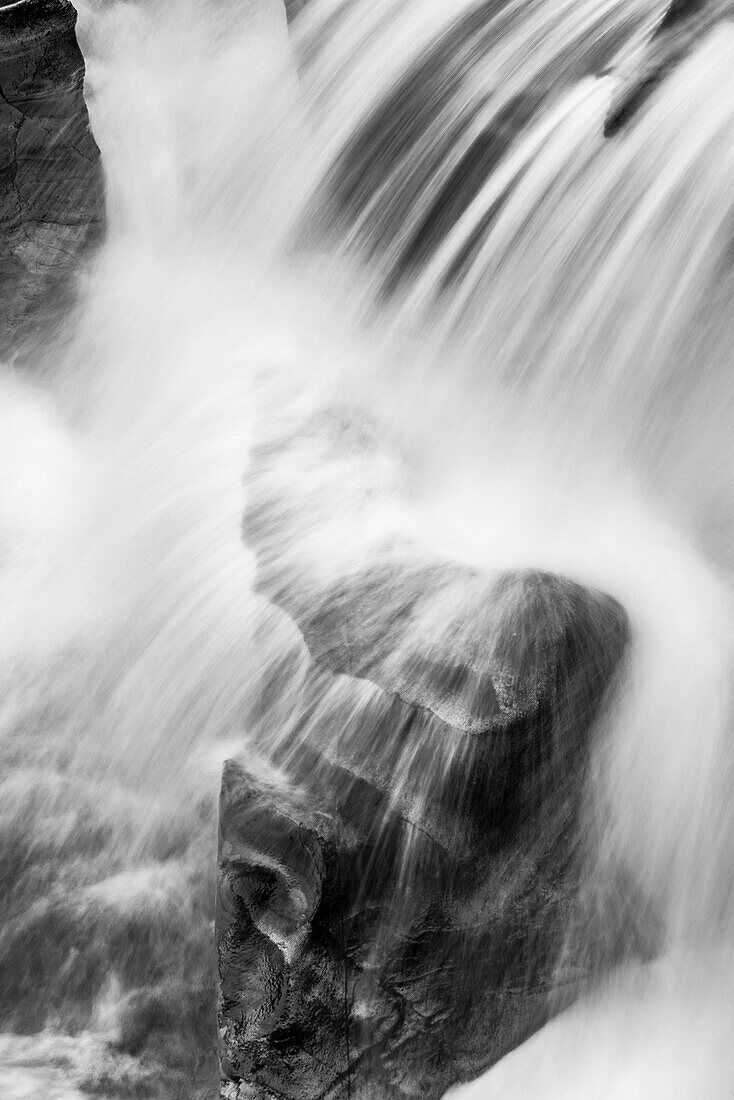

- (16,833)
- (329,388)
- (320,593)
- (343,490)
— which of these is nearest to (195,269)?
(329,388)

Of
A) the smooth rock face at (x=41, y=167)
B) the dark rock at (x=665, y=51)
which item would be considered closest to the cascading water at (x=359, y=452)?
the dark rock at (x=665, y=51)

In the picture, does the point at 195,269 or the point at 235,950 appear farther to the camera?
the point at 195,269

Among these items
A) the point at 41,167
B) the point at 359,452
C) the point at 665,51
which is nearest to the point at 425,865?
the point at 359,452

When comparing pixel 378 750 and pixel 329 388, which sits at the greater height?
pixel 329 388

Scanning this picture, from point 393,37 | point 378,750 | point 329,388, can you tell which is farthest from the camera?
point 393,37

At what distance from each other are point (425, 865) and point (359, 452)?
6.73 ft

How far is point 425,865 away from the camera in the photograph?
326 centimetres

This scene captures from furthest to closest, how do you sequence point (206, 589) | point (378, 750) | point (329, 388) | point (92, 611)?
1. point (329, 388)
2. point (92, 611)
3. point (206, 589)
4. point (378, 750)

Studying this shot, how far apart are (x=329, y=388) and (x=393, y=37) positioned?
2.18 metres

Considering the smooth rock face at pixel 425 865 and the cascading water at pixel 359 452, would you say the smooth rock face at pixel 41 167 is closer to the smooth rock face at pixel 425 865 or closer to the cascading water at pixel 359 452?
the cascading water at pixel 359 452

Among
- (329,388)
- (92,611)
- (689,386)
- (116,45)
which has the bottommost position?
(92,611)

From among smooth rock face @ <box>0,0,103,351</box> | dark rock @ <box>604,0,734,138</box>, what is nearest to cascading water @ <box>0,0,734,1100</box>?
dark rock @ <box>604,0,734,138</box>

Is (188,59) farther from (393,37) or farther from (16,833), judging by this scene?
(16,833)

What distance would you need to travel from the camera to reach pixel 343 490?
178 inches
